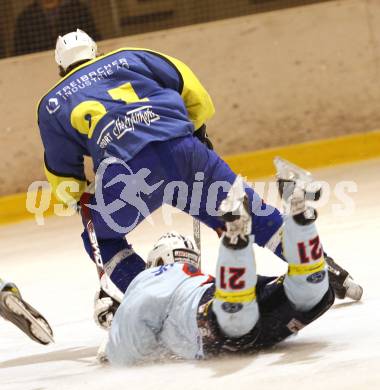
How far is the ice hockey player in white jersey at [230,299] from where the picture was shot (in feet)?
10.4

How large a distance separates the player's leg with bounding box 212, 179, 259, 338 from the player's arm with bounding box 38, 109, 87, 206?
118 cm

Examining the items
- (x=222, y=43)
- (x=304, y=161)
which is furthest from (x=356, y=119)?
(x=222, y=43)

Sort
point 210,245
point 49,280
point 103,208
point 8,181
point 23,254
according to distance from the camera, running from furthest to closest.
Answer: point 8,181 → point 23,254 → point 210,245 → point 49,280 → point 103,208

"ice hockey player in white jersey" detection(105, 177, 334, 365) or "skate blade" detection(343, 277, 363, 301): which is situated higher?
"ice hockey player in white jersey" detection(105, 177, 334, 365)

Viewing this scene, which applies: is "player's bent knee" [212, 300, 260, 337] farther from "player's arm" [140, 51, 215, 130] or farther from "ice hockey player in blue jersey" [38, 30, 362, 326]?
"player's arm" [140, 51, 215, 130]

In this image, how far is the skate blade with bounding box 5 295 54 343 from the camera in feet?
12.4

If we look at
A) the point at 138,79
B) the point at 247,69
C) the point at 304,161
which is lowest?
the point at 304,161

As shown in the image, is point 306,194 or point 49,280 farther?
point 49,280

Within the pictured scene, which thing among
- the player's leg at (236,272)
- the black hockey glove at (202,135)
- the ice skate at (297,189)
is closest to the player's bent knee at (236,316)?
the player's leg at (236,272)

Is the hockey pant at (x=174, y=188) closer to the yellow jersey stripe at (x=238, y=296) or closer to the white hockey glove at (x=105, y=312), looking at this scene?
the white hockey glove at (x=105, y=312)

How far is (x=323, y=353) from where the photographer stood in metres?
3.24

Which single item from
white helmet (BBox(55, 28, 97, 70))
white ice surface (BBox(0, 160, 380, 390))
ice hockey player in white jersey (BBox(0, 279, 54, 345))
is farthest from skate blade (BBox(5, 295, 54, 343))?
white helmet (BBox(55, 28, 97, 70))

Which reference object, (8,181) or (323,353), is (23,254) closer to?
(8,181)

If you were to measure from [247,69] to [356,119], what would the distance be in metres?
0.85
